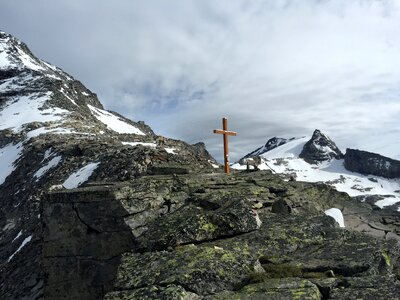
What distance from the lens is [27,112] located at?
68375 mm

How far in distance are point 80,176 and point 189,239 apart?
16.5m

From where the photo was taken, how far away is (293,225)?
31.6 ft

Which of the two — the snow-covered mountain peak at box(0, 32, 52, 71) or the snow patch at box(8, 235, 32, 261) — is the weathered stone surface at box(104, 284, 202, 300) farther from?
the snow-covered mountain peak at box(0, 32, 52, 71)

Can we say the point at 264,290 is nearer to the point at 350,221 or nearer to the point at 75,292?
the point at 75,292

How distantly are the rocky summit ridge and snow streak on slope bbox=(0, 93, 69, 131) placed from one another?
1507 inches

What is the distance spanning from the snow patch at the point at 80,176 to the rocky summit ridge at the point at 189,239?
12cm

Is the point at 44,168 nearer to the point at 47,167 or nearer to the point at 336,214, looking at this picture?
the point at 47,167

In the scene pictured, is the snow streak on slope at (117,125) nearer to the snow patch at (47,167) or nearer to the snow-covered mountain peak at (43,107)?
the snow-covered mountain peak at (43,107)

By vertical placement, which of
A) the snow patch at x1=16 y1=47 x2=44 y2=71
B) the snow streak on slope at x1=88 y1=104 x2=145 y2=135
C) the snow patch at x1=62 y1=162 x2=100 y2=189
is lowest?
the snow patch at x1=62 y1=162 x2=100 y2=189

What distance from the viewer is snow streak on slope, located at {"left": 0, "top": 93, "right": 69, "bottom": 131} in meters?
61.3

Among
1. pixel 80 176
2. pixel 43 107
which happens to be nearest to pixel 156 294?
pixel 80 176

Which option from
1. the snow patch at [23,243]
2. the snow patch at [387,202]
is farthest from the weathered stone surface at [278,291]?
the snow patch at [387,202]

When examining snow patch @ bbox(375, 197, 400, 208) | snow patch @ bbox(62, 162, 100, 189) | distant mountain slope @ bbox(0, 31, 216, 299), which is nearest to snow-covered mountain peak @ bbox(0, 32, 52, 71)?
distant mountain slope @ bbox(0, 31, 216, 299)

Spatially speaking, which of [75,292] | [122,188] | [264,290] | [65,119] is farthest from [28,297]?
[65,119]
